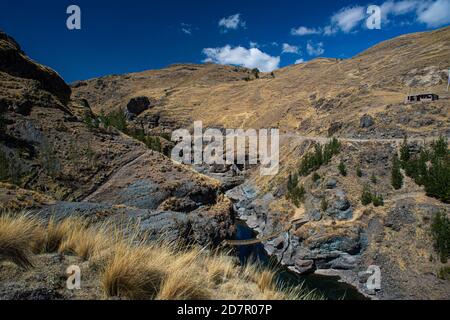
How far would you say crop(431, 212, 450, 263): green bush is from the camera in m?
28.4

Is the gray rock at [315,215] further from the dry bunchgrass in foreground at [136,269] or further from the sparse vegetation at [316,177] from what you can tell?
the dry bunchgrass in foreground at [136,269]

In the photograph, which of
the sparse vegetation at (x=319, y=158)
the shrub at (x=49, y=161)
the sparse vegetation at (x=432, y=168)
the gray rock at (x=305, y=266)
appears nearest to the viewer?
the shrub at (x=49, y=161)

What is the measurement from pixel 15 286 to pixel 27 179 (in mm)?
10790

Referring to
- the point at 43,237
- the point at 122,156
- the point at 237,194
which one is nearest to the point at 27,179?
the point at 122,156

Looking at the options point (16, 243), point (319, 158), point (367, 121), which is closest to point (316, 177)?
point (319, 158)

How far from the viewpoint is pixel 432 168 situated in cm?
3625

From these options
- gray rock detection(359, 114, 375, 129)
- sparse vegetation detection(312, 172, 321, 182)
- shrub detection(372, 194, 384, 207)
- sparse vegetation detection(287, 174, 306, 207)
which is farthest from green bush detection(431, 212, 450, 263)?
gray rock detection(359, 114, 375, 129)

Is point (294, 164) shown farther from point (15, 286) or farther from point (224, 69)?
point (224, 69)

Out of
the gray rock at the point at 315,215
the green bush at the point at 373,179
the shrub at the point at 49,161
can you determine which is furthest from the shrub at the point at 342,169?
the shrub at the point at 49,161

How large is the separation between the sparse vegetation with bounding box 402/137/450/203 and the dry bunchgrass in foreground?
36182 mm

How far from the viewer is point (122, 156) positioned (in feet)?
52.5

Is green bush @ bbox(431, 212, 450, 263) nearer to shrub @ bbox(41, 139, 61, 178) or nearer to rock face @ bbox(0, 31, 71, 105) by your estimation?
shrub @ bbox(41, 139, 61, 178)

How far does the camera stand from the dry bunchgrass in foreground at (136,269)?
147 inches

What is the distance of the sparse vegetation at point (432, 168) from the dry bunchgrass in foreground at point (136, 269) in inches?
1424
